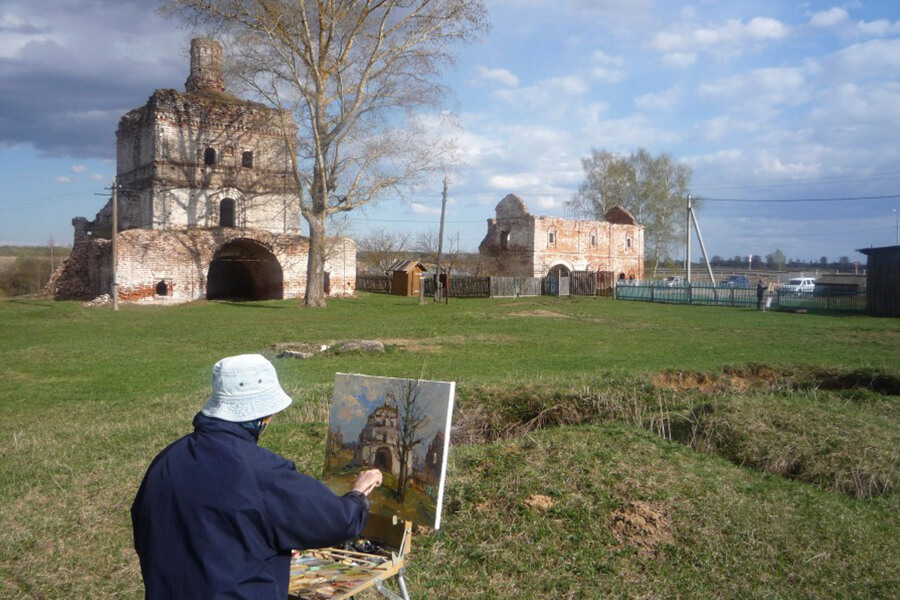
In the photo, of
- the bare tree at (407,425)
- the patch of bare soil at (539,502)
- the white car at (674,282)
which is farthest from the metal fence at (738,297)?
the bare tree at (407,425)

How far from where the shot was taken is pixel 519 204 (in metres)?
50.3

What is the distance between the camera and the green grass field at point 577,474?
4.50 m

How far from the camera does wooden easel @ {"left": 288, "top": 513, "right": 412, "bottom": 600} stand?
10.5 ft

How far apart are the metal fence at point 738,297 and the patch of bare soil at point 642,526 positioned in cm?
3068

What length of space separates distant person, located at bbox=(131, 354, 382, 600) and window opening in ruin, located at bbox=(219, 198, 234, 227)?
37.7m

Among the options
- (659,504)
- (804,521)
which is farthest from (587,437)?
(804,521)

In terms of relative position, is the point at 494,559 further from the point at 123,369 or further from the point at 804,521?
the point at 123,369

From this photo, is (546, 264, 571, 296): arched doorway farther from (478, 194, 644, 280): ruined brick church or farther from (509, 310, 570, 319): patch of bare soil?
(509, 310, 570, 319): patch of bare soil

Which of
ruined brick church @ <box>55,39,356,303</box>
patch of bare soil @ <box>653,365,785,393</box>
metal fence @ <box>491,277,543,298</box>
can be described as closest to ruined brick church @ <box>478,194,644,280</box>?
metal fence @ <box>491,277,543,298</box>

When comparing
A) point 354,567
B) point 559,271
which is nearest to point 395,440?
point 354,567

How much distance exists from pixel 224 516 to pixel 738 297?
39.0m

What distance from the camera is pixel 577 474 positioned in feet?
18.2

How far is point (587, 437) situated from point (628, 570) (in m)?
2.02

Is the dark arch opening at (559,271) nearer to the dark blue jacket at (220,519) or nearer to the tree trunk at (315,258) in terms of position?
the tree trunk at (315,258)
